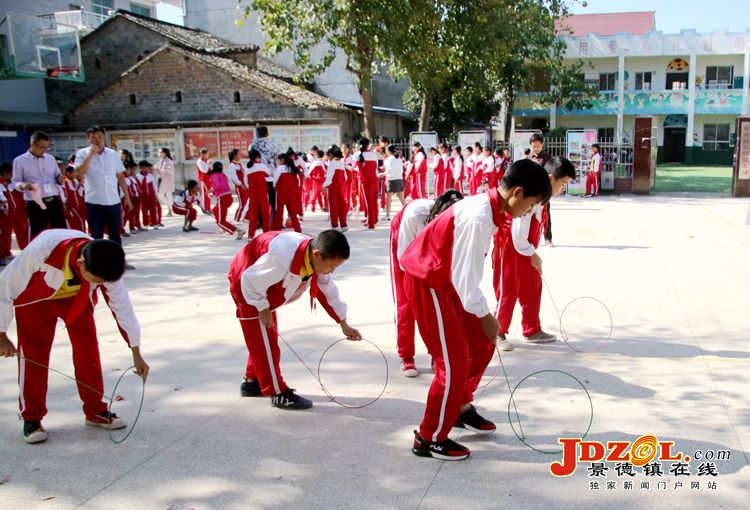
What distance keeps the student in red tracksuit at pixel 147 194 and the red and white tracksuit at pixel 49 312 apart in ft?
32.2

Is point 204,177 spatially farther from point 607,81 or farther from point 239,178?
point 607,81

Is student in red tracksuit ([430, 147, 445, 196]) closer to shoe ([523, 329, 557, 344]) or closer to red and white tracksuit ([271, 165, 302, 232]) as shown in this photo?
red and white tracksuit ([271, 165, 302, 232])

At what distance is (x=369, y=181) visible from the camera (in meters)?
12.4

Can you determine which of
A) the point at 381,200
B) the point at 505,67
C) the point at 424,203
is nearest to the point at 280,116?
the point at 381,200

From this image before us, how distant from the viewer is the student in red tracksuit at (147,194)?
12930 mm

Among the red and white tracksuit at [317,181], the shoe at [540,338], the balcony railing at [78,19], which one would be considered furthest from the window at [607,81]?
the shoe at [540,338]

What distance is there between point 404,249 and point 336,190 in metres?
7.71

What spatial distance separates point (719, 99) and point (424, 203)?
3441cm

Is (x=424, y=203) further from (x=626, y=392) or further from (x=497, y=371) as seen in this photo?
(x=626, y=392)

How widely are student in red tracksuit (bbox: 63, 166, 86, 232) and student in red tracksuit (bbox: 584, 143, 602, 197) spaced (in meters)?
13.3

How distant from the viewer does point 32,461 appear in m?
3.39

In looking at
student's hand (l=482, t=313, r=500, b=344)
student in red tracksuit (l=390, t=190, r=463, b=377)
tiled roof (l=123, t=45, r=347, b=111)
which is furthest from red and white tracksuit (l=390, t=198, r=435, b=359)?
tiled roof (l=123, t=45, r=347, b=111)

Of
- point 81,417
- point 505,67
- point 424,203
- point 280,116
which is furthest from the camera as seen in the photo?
point 505,67

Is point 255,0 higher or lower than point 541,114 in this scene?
higher
